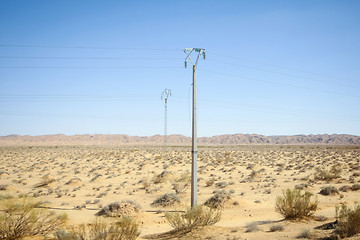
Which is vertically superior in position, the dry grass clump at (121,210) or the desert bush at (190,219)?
the desert bush at (190,219)

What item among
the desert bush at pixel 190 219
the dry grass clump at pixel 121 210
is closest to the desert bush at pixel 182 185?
the dry grass clump at pixel 121 210

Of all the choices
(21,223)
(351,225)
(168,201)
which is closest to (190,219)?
(351,225)

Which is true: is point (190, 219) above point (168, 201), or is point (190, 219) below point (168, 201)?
above

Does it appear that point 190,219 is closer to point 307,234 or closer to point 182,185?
point 307,234

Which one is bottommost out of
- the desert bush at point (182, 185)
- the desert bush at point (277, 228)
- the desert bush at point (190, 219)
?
the desert bush at point (182, 185)

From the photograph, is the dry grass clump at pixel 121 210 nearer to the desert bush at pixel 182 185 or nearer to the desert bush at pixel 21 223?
the desert bush at pixel 21 223

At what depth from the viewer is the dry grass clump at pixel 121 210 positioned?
50.9ft

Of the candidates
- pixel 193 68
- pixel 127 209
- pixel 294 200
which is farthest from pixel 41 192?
pixel 294 200

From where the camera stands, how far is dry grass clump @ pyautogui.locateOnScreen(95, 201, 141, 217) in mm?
15523

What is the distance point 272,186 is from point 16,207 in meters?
21.1

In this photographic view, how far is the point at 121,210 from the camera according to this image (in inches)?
621

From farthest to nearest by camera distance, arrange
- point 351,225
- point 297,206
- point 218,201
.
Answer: point 218,201, point 297,206, point 351,225

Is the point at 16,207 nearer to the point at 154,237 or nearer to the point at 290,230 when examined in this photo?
→ the point at 154,237

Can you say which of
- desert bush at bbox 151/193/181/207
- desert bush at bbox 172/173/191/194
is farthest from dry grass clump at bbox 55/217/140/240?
desert bush at bbox 172/173/191/194
